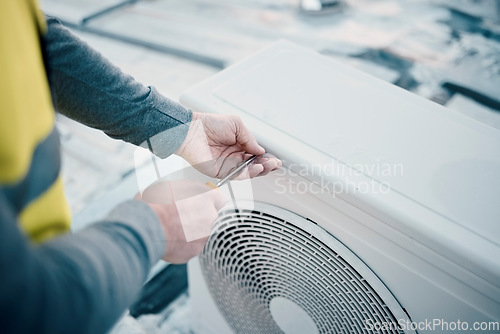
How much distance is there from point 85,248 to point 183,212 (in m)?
0.18

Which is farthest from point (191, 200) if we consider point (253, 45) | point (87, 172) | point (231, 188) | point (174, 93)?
point (253, 45)

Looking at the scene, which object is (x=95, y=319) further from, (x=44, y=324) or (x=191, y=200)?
(x=191, y=200)

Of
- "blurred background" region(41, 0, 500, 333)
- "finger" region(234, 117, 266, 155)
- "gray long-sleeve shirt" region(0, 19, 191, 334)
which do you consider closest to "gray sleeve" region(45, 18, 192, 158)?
Result: "gray long-sleeve shirt" region(0, 19, 191, 334)

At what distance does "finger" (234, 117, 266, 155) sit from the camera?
689 mm

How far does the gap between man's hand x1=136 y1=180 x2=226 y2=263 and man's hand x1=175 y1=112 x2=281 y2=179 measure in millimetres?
101

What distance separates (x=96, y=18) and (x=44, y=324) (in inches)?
113

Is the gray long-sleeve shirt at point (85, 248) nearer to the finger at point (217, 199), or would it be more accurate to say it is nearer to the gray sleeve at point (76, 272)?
the gray sleeve at point (76, 272)

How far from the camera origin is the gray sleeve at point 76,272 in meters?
0.34

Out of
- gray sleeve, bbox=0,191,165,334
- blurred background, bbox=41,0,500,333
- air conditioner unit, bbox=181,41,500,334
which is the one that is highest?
gray sleeve, bbox=0,191,165,334

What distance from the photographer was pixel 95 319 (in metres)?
0.40

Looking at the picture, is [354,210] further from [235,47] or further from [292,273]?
[235,47]

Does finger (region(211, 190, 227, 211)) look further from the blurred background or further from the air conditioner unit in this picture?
the blurred background

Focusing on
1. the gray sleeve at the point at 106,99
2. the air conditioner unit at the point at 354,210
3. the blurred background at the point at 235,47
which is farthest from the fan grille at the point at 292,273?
the blurred background at the point at 235,47

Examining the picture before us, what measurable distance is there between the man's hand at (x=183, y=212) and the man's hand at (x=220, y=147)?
10 cm
